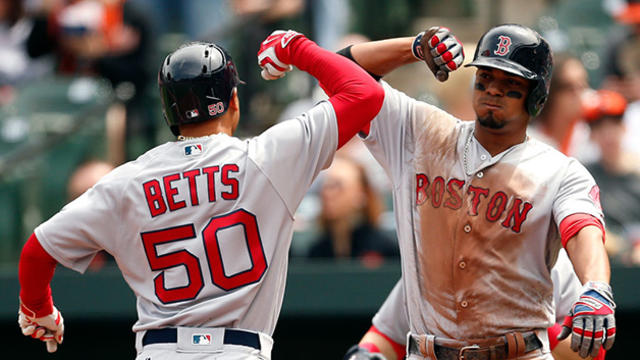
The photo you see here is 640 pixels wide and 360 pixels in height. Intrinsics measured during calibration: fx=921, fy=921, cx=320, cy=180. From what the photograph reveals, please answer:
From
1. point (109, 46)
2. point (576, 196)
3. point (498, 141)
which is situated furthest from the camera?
point (109, 46)

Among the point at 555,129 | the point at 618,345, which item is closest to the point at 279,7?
the point at 555,129

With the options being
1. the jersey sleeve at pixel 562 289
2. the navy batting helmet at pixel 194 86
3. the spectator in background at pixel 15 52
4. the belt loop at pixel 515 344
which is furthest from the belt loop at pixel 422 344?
the spectator in background at pixel 15 52

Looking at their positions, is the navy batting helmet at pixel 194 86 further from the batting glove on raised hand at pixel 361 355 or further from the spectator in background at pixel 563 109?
the spectator in background at pixel 563 109

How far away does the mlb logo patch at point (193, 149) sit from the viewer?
11.1ft

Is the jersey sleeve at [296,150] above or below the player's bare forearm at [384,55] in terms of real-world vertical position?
below

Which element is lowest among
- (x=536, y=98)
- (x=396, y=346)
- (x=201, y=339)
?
(x=396, y=346)

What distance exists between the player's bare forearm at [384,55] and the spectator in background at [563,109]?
2661 mm

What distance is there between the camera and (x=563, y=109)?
6281mm

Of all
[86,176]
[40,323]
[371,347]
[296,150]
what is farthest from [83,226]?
[86,176]

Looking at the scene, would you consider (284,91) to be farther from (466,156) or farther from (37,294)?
(37,294)

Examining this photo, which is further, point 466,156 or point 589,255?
point 466,156

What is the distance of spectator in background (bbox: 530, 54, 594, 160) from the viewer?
20.5 ft

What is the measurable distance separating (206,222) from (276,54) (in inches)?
31.4

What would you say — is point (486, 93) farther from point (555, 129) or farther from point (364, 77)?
point (555, 129)
